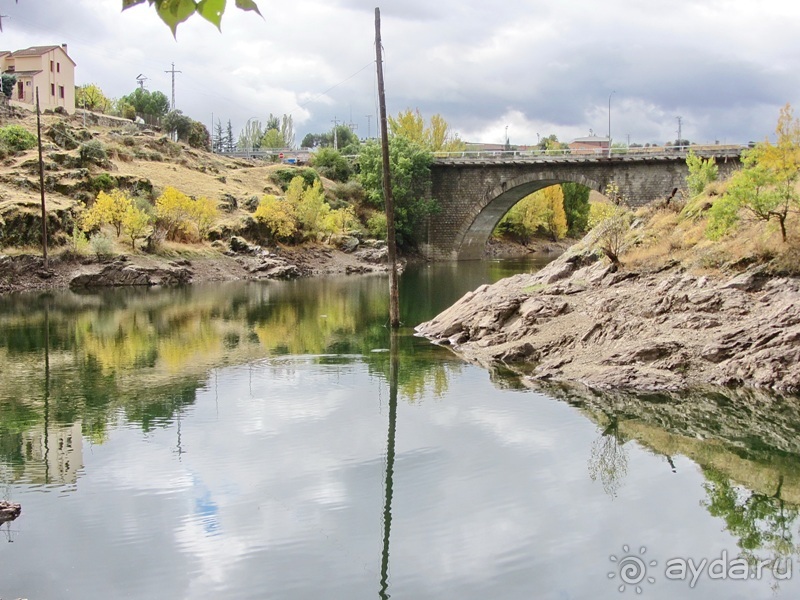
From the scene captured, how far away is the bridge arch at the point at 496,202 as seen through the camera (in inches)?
3125

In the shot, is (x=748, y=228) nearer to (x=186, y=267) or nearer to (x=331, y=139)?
(x=186, y=267)

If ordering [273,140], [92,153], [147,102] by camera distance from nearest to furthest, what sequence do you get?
[92,153], [147,102], [273,140]

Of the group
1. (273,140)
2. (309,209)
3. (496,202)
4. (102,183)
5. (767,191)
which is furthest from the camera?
(273,140)

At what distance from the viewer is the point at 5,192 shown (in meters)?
61.0

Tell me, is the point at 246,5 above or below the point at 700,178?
below

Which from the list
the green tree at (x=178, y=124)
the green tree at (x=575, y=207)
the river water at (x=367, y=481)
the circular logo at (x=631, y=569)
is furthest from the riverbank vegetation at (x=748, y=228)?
the green tree at (x=178, y=124)

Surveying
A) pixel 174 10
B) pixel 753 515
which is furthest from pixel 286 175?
pixel 174 10

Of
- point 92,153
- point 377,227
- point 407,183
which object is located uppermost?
point 92,153

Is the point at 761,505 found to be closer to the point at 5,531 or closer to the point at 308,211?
the point at 5,531

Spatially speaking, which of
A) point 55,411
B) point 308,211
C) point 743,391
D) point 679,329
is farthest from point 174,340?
point 308,211

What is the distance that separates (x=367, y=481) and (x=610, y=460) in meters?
4.88

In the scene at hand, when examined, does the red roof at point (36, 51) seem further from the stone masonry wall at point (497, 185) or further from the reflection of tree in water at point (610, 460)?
the reflection of tree in water at point (610, 460)

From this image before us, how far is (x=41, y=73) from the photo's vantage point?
91375mm

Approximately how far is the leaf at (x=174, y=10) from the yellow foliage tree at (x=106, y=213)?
60.7 m
